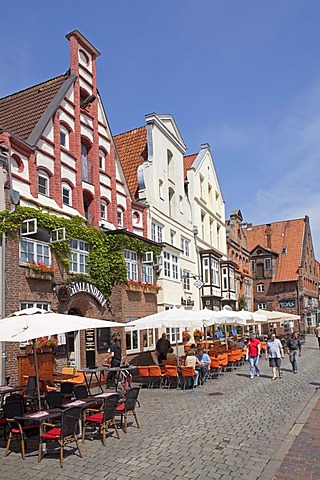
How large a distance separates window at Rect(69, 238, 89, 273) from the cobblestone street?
674 cm

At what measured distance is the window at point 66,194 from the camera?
20.0 meters

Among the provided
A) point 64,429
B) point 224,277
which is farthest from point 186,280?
point 64,429

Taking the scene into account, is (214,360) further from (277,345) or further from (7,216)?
(7,216)

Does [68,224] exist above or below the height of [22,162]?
below

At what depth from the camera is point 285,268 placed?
6250 cm

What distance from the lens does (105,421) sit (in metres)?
9.17

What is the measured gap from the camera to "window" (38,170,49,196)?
18.8 meters

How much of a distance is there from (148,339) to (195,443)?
15729 millimetres

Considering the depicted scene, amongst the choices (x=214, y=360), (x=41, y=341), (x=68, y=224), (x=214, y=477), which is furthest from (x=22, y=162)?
(x=214, y=477)

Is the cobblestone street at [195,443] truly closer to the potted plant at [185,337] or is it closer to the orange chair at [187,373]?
the orange chair at [187,373]

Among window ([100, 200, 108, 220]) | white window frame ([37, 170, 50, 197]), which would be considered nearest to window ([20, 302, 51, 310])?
white window frame ([37, 170, 50, 197])

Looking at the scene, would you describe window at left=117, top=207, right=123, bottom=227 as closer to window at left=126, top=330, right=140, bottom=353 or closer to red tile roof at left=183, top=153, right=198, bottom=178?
window at left=126, top=330, right=140, bottom=353

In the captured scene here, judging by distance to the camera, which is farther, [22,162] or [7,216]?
[22,162]

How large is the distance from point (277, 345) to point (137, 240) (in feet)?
27.9
